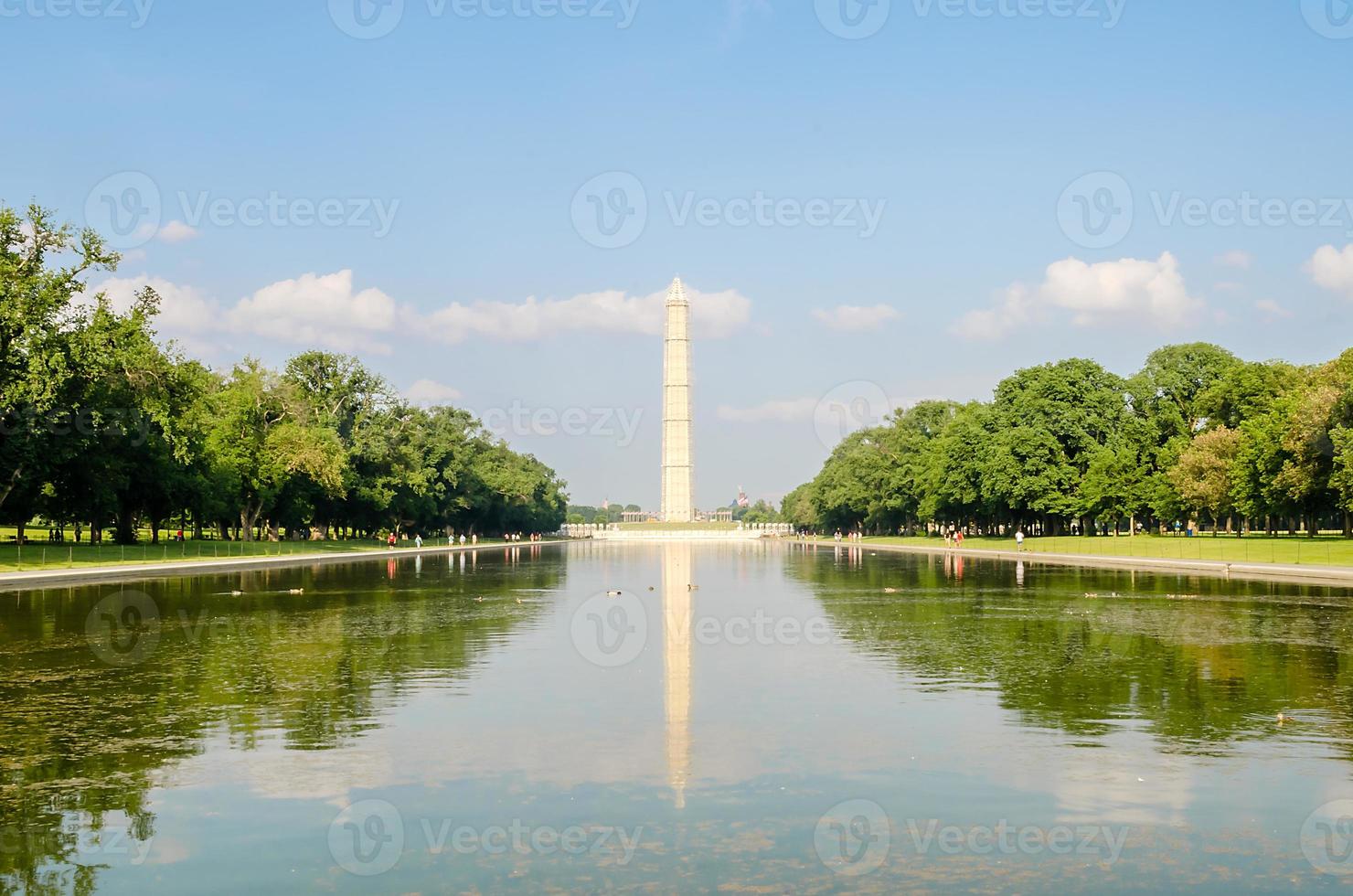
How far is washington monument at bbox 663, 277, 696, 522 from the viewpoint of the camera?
173750 millimetres

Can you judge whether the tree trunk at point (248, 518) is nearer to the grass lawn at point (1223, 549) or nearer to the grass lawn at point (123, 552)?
the grass lawn at point (123, 552)

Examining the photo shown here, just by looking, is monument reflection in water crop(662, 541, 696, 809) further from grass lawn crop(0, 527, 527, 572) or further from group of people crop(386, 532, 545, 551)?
group of people crop(386, 532, 545, 551)

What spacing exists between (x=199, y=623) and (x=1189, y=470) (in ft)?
248

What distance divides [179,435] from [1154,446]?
234ft

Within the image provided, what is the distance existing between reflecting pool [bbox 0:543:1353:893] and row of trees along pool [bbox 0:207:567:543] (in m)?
29.6

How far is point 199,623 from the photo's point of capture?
26344 millimetres

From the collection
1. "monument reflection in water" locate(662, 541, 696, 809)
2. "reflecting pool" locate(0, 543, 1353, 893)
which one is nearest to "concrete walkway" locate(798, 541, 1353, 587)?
"reflecting pool" locate(0, 543, 1353, 893)

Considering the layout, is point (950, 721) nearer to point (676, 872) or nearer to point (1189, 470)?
point (676, 872)

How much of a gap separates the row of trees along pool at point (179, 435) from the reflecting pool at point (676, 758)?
97.1 ft

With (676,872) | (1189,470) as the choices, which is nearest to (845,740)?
(676,872)

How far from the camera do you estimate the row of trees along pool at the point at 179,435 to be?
50844 millimetres

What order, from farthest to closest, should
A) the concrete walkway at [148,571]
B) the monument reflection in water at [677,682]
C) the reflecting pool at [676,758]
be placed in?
1. the concrete walkway at [148,571]
2. the monument reflection in water at [677,682]
3. the reflecting pool at [676,758]

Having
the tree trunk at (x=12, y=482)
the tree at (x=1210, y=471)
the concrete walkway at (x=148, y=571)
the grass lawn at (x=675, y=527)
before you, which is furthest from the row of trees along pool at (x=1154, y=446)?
the tree trunk at (x=12, y=482)

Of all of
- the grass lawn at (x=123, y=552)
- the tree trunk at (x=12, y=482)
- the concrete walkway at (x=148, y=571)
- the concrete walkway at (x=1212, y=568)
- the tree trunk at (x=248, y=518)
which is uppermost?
the tree trunk at (x=12, y=482)
